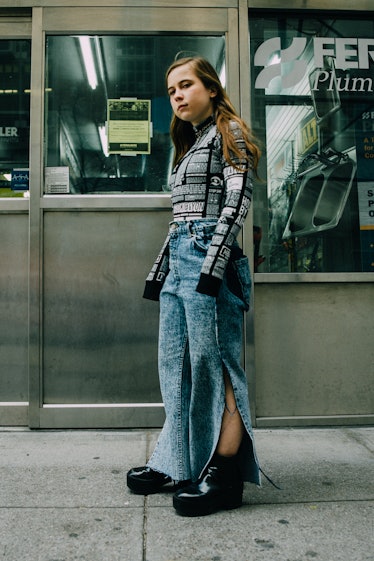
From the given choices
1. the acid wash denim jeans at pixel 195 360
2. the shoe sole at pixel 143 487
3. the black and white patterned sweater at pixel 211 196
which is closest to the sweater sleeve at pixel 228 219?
the black and white patterned sweater at pixel 211 196

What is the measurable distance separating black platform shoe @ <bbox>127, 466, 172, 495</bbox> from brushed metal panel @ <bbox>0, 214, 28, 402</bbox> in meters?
1.40

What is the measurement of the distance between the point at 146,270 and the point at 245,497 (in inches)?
65.1

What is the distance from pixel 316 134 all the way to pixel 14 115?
2.07 metres

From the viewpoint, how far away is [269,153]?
3.88 metres

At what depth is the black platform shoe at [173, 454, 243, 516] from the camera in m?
2.28

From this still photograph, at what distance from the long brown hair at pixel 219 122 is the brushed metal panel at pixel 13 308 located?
4.93ft

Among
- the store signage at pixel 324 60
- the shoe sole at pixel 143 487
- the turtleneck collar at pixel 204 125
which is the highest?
the store signage at pixel 324 60

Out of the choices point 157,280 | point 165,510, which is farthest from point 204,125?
point 165,510

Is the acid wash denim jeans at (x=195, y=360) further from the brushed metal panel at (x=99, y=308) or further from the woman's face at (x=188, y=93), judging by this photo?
the brushed metal panel at (x=99, y=308)

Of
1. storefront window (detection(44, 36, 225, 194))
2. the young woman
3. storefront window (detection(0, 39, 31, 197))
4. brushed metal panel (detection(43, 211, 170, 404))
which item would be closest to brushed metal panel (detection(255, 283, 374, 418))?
brushed metal panel (detection(43, 211, 170, 404))

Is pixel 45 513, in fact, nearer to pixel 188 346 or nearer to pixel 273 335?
pixel 188 346

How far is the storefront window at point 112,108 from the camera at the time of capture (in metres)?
3.79

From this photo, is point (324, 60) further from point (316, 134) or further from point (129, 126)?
point (129, 126)

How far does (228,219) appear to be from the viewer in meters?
2.29
